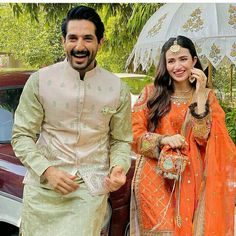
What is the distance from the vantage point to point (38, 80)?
89.0 inches

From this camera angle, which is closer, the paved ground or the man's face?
the man's face

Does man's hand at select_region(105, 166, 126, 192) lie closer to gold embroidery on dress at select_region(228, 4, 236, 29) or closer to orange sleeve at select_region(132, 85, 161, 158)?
orange sleeve at select_region(132, 85, 161, 158)

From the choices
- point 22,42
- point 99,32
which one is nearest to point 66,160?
point 99,32

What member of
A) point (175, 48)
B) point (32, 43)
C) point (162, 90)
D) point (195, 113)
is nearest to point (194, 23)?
point (175, 48)

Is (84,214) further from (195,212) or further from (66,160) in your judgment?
(195,212)

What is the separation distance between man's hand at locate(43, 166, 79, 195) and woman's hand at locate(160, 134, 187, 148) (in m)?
0.93

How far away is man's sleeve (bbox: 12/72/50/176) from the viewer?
7.11 ft

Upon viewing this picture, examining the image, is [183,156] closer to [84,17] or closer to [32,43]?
[84,17]

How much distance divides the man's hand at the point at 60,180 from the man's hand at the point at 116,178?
0.52ft

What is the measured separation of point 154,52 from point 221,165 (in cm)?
104

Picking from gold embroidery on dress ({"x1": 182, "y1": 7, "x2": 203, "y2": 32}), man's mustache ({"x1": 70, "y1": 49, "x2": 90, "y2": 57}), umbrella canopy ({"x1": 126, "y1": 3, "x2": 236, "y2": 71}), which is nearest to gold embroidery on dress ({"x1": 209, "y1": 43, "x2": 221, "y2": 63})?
umbrella canopy ({"x1": 126, "y1": 3, "x2": 236, "y2": 71})

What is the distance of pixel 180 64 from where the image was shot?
308 cm

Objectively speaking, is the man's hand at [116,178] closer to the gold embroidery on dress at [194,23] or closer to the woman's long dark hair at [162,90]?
the woman's long dark hair at [162,90]

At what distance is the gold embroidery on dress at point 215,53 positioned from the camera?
3512 millimetres
